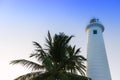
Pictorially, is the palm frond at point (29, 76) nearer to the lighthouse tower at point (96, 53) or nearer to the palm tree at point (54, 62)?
the palm tree at point (54, 62)

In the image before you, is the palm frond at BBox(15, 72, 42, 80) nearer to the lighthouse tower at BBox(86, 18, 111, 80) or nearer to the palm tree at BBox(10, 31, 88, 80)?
the palm tree at BBox(10, 31, 88, 80)

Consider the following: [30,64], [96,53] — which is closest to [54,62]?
[30,64]

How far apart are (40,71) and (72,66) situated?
2.44 metres

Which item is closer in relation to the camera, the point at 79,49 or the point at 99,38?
the point at 79,49

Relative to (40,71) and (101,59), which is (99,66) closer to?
(101,59)

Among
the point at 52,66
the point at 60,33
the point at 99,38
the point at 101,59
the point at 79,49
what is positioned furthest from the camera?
the point at 99,38

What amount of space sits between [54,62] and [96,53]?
6.39m

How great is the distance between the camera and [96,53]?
64.5 ft

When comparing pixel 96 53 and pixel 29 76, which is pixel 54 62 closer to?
pixel 29 76

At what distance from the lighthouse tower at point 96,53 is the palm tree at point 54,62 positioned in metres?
2.81

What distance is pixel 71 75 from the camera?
531 inches

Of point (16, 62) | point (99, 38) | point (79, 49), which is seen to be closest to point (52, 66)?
point (16, 62)

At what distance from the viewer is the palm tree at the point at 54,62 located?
43.6 feet

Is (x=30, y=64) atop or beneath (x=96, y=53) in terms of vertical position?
beneath
